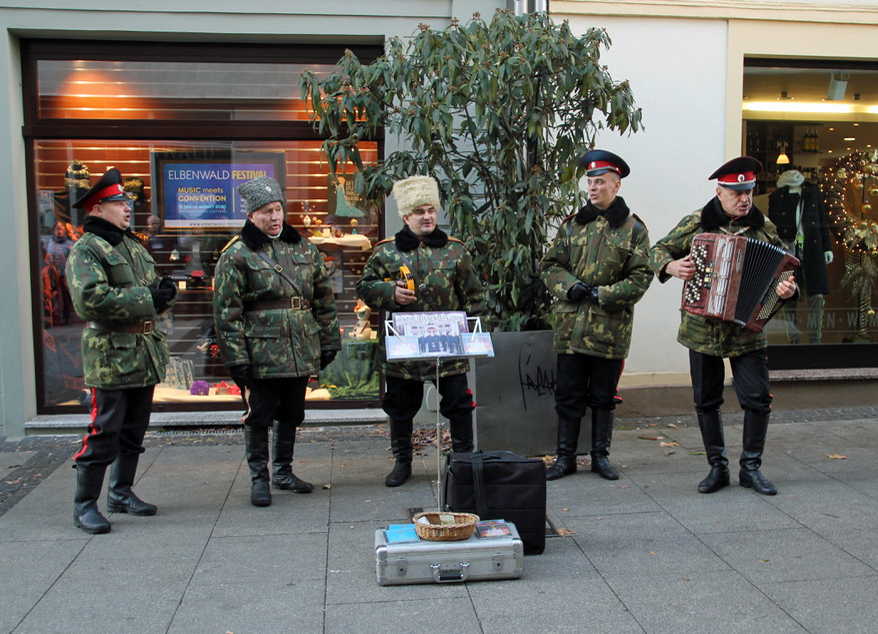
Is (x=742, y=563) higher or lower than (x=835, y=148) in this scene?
lower

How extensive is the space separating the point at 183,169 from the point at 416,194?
3.16 m

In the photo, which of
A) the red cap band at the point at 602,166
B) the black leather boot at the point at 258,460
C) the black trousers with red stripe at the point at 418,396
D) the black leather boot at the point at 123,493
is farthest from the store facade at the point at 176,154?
the black leather boot at the point at 123,493

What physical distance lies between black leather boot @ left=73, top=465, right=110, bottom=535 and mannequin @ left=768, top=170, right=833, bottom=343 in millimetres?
6516

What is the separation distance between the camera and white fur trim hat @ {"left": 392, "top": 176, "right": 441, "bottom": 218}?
584cm

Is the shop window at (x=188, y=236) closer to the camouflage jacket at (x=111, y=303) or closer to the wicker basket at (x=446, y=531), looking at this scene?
the camouflage jacket at (x=111, y=303)

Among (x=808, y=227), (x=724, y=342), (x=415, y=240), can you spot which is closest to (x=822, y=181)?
(x=808, y=227)

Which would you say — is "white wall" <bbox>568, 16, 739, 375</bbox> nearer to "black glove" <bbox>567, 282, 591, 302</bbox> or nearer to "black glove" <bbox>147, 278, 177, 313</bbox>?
"black glove" <bbox>567, 282, 591, 302</bbox>

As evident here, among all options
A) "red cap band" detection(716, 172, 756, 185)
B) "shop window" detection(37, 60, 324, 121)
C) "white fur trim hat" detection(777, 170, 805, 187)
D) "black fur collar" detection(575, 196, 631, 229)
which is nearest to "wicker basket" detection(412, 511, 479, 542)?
"black fur collar" detection(575, 196, 631, 229)

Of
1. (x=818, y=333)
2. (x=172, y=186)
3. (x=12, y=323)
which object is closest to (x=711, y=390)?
(x=818, y=333)

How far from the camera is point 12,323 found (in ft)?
25.2

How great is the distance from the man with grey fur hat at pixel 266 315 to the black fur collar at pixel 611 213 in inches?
70.0

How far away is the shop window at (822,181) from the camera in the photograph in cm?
877

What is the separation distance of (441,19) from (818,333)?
15.5 feet

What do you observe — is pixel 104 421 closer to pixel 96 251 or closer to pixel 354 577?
pixel 96 251
